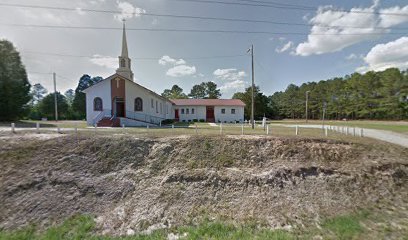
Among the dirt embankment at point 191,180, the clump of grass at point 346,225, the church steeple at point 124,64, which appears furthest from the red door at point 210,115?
the clump of grass at point 346,225

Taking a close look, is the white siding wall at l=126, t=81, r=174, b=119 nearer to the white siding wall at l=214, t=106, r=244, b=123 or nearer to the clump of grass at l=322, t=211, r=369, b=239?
the white siding wall at l=214, t=106, r=244, b=123

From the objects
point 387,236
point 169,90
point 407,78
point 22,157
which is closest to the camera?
point 387,236

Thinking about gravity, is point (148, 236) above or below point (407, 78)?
below

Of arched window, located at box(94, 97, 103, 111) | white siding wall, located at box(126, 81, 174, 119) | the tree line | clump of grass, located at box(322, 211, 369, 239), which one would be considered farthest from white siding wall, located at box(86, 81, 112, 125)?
clump of grass, located at box(322, 211, 369, 239)

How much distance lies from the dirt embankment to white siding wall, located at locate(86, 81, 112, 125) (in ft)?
49.8

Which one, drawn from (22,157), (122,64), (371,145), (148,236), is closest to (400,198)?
(371,145)

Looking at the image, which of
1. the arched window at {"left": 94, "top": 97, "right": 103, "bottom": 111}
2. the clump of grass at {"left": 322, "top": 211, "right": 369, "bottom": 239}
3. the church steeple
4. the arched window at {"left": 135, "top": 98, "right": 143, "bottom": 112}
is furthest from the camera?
the church steeple

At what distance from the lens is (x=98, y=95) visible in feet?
79.3

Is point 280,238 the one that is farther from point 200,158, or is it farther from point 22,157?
point 22,157

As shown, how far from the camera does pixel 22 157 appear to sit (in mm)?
8336

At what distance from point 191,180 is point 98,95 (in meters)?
21.1

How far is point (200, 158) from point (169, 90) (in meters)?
74.6

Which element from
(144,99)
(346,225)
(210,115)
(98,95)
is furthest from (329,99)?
(346,225)

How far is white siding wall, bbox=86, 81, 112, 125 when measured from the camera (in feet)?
78.2
